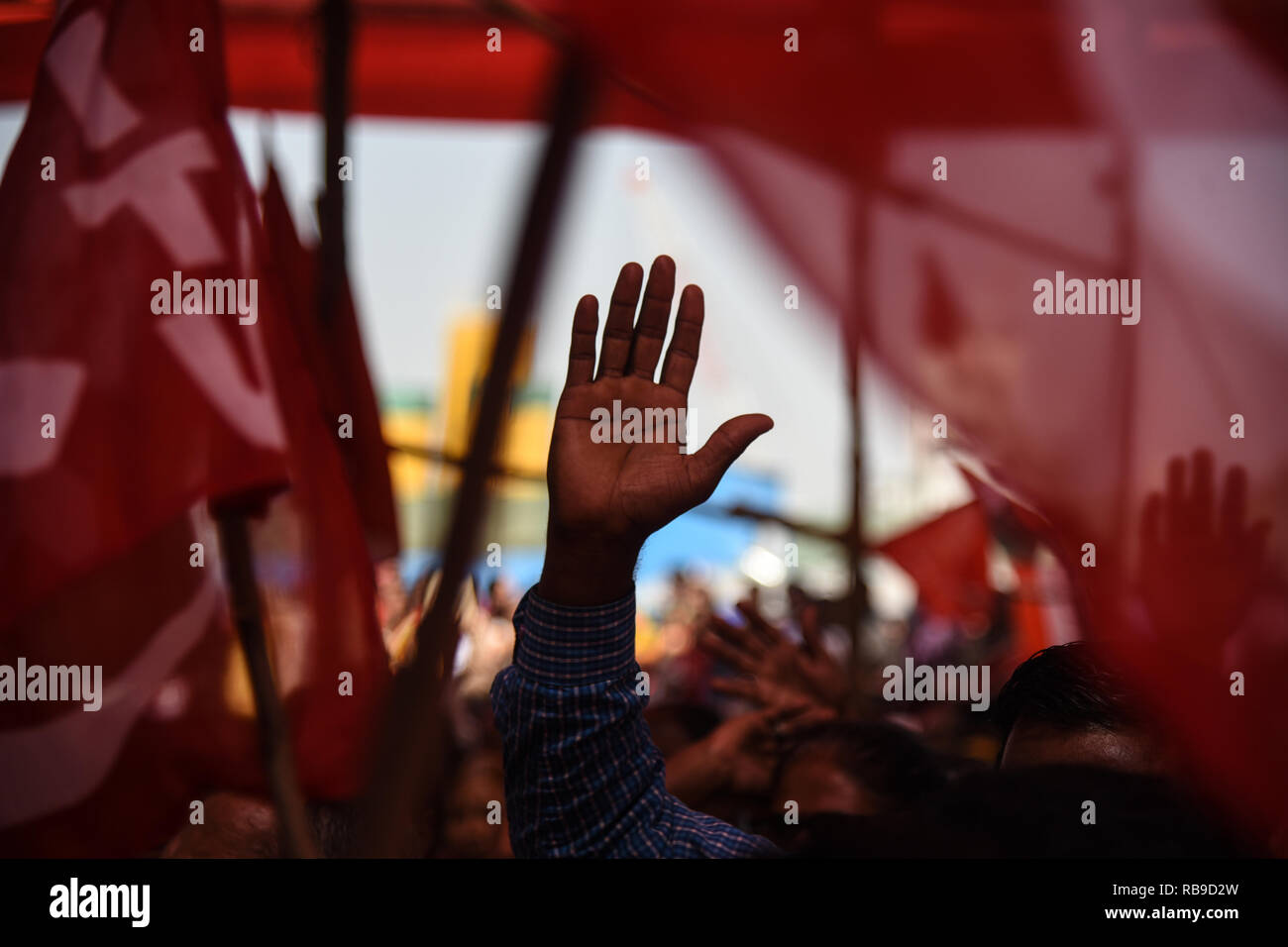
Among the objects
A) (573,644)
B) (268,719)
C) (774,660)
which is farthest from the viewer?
(774,660)

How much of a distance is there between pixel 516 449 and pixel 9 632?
75.6 inches

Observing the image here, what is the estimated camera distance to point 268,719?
1.20m

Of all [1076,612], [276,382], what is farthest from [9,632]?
[1076,612]

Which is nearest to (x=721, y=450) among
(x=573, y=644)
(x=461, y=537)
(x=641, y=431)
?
(x=641, y=431)

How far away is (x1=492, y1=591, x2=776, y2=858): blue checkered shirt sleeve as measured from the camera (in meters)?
0.85

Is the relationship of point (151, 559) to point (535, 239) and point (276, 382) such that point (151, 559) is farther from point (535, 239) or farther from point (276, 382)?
point (535, 239)

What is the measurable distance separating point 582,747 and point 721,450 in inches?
10.6

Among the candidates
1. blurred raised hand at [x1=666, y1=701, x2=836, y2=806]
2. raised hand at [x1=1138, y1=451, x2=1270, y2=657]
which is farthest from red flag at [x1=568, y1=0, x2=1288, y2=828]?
blurred raised hand at [x1=666, y1=701, x2=836, y2=806]

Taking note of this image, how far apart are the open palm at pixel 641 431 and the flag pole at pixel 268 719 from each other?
0.51 metres

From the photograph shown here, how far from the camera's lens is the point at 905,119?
6.28 ft

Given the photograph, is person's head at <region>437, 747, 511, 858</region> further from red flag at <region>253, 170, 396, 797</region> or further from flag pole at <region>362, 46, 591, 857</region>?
flag pole at <region>362, 46, 591, 857</region>

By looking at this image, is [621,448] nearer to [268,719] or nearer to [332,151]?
[268,719]

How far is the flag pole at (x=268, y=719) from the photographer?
46.2 inches

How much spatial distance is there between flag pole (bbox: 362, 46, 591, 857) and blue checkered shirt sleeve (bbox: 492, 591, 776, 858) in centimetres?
14
